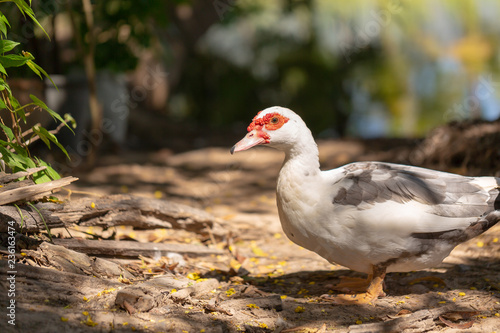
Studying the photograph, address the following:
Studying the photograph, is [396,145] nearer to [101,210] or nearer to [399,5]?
[399,5]

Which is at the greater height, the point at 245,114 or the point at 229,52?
the point at 229,52

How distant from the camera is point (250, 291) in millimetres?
3213

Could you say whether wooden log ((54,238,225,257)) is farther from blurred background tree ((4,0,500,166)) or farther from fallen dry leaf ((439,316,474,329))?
blurred background tree ((4,0,500,166))

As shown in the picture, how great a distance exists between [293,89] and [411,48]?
272cm

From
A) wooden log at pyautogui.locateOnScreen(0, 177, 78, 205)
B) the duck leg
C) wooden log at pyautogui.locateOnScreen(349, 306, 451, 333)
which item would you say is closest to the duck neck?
the duck leg

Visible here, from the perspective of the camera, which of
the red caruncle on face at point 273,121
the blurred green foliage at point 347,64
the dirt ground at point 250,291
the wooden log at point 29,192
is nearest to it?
the dirt ground at point 250,291

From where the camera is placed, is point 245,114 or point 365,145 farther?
point 245,114

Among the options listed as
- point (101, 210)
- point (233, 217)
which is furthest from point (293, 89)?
point (101, 210)

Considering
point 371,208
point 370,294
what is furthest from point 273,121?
point 370,294

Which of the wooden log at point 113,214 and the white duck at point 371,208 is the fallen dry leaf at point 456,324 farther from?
the wooden log at point 113,214

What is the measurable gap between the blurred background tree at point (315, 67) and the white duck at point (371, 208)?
5272mm

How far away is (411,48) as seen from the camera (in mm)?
10992

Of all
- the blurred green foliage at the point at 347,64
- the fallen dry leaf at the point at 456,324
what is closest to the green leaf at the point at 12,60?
the fallen dry leaf at the point at 456,324

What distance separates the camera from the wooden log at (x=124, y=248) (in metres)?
3.16
